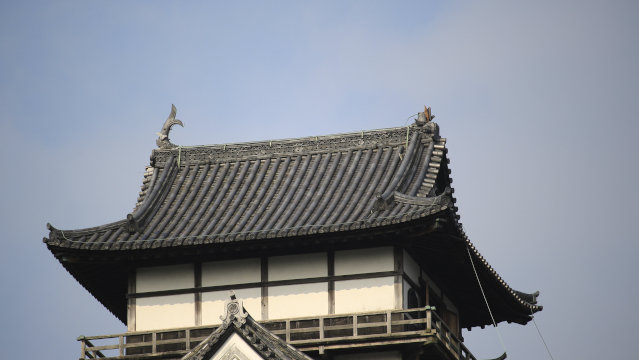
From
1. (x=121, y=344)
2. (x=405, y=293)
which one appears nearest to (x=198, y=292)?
(x=121, y=344)

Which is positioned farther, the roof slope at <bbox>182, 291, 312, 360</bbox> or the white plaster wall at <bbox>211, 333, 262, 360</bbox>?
the white plaster wall at <bbox>211, 333, 262, 360</bbox>

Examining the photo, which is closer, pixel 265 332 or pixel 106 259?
pixel 265 332

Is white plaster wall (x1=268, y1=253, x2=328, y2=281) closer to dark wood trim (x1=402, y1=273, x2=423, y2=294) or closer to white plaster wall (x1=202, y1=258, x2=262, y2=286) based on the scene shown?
white plaster wall (x1=202, y1=258, x2=262, y2=286)

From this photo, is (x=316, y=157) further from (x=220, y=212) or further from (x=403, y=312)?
(x=403, y=312)

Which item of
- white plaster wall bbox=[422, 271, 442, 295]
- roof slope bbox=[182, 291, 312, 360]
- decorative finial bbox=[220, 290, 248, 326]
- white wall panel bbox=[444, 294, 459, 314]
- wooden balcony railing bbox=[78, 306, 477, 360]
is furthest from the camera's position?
white wall panel bbox=[444, 294, 459, 314]

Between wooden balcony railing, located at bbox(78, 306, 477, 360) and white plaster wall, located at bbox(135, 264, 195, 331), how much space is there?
47 centimetres

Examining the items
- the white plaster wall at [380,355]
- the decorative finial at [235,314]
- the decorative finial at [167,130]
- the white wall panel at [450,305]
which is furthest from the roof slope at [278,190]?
the decorative finial at [235,314]

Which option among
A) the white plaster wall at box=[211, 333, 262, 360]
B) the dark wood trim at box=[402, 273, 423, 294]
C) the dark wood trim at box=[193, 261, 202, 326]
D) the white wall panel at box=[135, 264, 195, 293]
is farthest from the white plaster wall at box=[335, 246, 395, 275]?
the white plaster wall at box=[211, 333, 262, 360]

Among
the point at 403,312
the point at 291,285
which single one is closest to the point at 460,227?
the point at 403,312

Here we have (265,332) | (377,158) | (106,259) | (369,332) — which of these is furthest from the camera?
(377,158)

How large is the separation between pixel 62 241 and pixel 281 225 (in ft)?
20.6

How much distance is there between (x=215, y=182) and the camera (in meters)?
35.3

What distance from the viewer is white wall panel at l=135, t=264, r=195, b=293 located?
3225 centimetres

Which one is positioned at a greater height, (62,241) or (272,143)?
(272,143)
